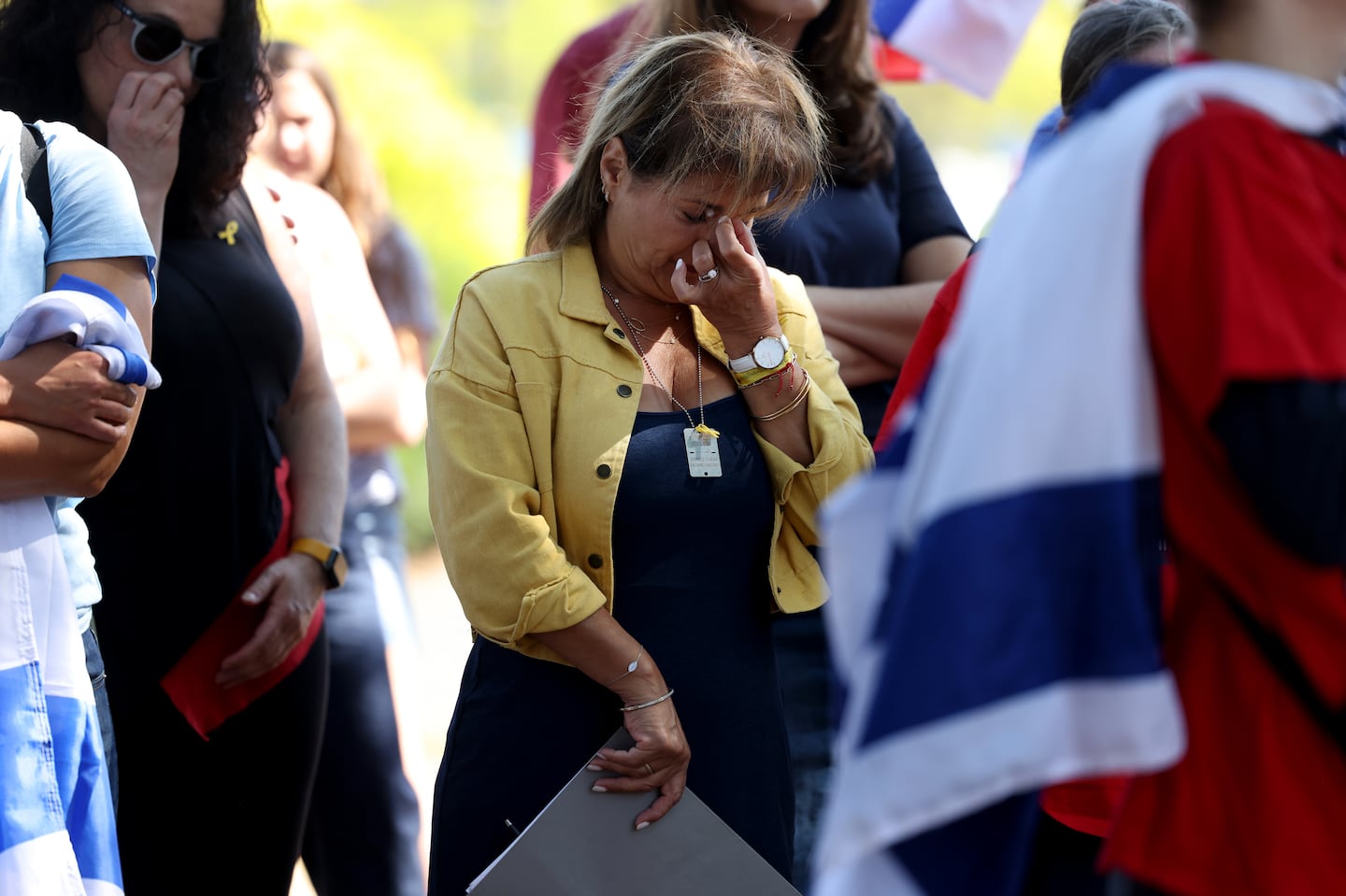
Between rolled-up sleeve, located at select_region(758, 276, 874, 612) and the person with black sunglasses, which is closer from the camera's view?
rolled-up sleeve, located at select_region(758, 276, 874, 612)

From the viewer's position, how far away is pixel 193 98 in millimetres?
2822

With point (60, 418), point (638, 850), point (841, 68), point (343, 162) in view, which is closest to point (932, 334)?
point (638, 850)

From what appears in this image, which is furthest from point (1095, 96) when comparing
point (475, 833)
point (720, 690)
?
point (475, 833)

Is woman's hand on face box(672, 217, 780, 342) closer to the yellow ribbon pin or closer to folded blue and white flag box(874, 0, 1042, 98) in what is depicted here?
the yellow ribbon pin

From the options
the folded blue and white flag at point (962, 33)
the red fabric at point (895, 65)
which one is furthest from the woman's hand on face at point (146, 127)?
the red fabric at point (895, 65)

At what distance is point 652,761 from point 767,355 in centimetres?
65

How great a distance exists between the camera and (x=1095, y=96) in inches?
58.8

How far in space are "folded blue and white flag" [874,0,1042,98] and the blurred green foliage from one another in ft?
9.93

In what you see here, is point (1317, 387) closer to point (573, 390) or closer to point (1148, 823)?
point (1148, 823)

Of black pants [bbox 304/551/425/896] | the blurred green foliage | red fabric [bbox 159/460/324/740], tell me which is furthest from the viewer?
the blurred green foliage

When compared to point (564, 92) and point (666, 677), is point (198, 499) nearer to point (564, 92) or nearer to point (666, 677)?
point (666, 677)

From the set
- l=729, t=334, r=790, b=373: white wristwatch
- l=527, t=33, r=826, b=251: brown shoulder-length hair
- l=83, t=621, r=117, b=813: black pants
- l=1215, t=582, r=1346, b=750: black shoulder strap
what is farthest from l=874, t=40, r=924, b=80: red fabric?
l=1215, t=582, r=1346, b=750: black shoulder strap

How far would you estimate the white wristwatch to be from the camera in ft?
7.78

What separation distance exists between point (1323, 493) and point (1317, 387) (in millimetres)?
91
